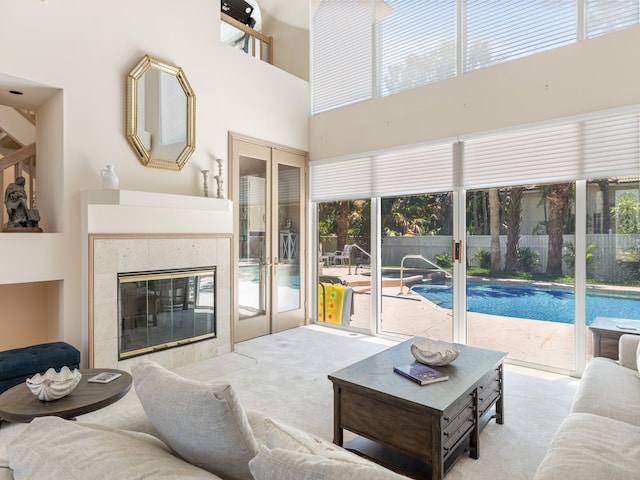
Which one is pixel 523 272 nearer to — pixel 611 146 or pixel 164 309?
pixel 611 146

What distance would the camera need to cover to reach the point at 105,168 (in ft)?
12.0

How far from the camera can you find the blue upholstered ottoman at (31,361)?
8.96ft

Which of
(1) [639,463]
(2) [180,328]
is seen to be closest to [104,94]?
(2) [180,328]

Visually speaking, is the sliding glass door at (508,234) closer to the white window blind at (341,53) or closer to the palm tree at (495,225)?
the palm tree at (495,225)

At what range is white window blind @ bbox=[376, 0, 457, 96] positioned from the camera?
4.57 m

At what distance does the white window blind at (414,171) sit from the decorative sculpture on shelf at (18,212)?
12.0 ft

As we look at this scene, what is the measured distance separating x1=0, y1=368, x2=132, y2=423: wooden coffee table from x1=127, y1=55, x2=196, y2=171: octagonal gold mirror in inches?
94.2

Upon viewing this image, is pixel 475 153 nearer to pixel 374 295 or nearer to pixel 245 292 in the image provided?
pixel 374 295

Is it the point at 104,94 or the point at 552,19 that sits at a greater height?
the point at 552,19

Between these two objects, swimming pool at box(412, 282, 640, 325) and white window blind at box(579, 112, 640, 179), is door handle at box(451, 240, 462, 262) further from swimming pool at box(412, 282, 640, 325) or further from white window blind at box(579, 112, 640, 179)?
white window blind at box(579, 112, 640, 179)

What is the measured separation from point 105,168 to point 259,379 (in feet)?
7.95

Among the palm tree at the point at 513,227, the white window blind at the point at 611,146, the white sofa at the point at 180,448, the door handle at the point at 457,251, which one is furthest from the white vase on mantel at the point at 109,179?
the white window blind at the point at 611,146

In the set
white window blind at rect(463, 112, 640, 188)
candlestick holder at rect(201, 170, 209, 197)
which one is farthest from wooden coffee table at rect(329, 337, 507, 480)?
candlestick holder at rect(201, 170, 209, 197)

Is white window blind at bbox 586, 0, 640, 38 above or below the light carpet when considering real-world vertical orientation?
above
